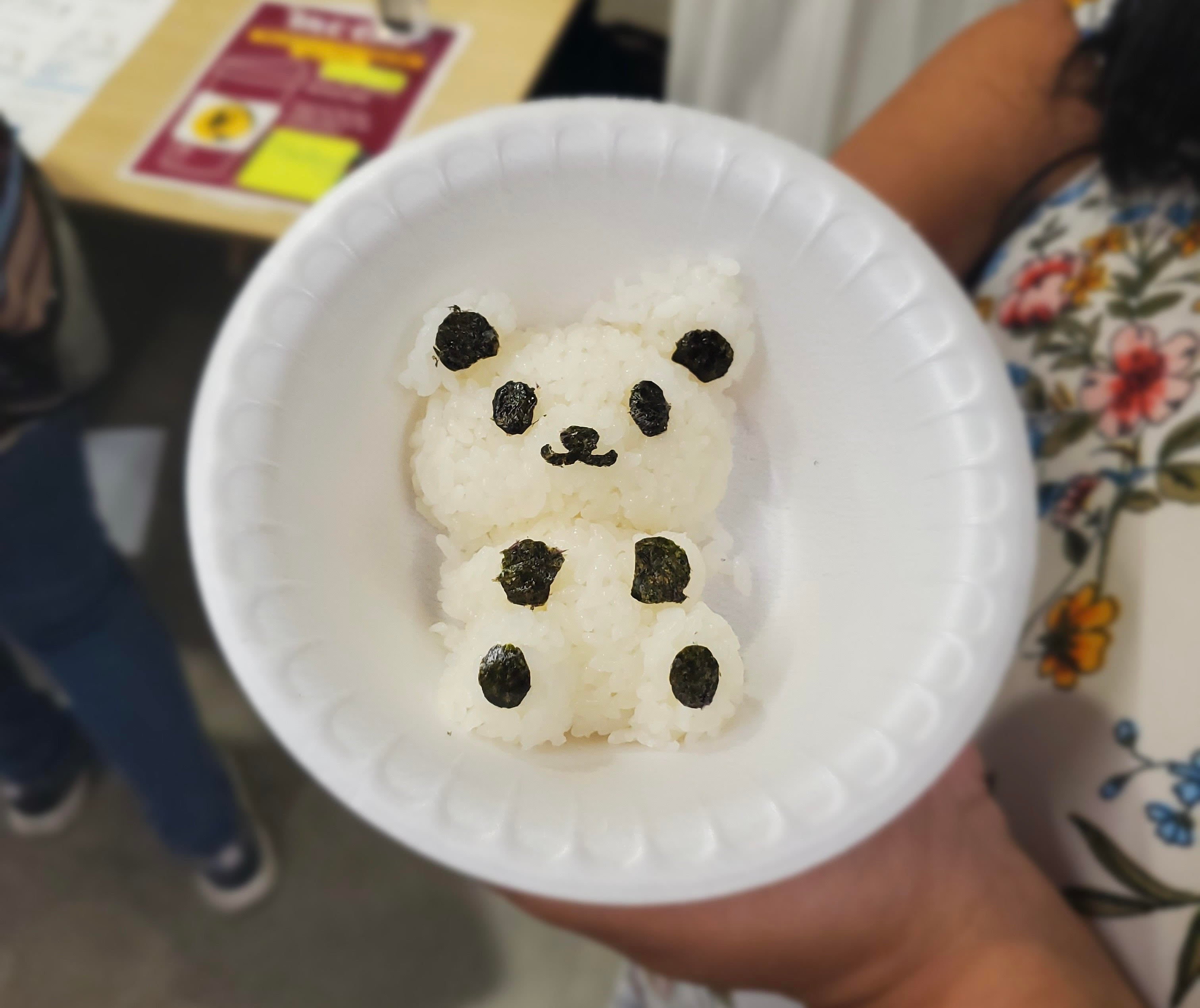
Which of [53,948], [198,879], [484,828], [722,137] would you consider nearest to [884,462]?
[722,137]

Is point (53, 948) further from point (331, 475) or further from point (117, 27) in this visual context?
point (117, 27)

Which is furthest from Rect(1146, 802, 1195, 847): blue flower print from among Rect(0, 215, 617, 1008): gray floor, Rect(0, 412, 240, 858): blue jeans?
Rect(0, 412, 240, 858): blue jeans

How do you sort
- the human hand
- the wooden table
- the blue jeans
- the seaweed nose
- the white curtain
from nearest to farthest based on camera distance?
the seaweed nose, the human hand, the blue jeans, the wooden table, the white curtain

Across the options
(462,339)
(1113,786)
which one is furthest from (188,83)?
(1113,786)

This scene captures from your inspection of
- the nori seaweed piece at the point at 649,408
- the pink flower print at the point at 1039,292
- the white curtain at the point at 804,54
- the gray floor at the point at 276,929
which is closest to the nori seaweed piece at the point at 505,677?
the nori seaweed piece at the point at 649,408

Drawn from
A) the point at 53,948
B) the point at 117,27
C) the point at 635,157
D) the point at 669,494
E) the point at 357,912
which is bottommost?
the point at 53,948

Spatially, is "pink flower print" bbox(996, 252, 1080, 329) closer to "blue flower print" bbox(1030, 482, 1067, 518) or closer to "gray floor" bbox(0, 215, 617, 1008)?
"blue flower print" bbox(1030, 482, 1067, 518)

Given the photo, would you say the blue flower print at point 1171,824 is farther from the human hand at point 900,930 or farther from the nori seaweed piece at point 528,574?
the nori seaweed piece at point 528,574
